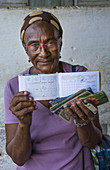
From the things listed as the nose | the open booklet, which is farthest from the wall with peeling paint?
the open booklet

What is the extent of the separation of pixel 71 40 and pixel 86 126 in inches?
55.3

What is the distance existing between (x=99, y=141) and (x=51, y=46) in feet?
2.46

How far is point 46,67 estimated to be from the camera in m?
1.41

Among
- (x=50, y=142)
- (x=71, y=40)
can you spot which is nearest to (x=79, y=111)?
(x=50, y=142)

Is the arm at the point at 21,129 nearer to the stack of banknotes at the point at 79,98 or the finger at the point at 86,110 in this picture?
the stack of banknotes at the point at 79,98

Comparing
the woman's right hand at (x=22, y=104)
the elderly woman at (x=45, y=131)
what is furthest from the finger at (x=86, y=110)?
the woman's right hand at (x=22, y=104)

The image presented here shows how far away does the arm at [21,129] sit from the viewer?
1.19 m

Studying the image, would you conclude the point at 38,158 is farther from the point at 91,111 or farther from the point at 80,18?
the point at 80,18

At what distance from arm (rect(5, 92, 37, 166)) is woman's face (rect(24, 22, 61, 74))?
12.0 inches

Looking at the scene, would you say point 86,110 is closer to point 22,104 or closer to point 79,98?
point 79,98

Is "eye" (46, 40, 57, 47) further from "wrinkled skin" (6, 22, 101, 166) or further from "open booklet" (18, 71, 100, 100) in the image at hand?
"open booklet" (18, 71, 100, 100)

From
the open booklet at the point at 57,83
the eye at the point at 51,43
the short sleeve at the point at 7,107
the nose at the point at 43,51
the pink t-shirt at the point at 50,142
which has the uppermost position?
the eye at the point at 51,43

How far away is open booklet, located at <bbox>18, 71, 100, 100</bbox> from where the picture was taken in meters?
1.19

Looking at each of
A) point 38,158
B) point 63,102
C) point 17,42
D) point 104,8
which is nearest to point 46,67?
point 63,102
